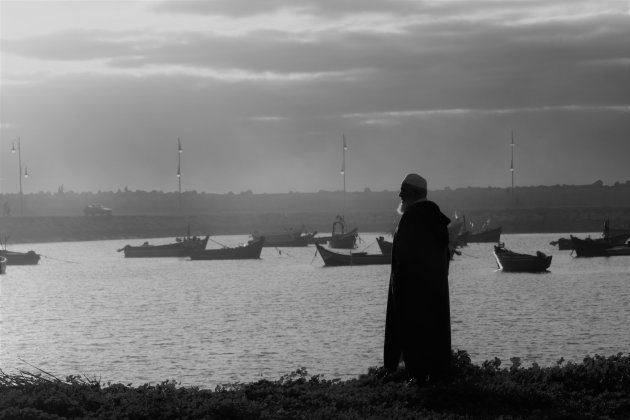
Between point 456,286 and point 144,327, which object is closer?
point 144,327

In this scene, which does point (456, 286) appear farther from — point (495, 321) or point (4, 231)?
point (4, 231)

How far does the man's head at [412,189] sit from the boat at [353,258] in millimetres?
55279

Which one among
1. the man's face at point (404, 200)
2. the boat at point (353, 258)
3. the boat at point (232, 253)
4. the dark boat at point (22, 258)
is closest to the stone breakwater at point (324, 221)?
the boat at point (232, 253)

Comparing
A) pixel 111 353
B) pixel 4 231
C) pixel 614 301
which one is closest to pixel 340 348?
pixel 111 353

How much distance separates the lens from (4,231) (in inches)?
4326

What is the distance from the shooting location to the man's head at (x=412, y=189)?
1112 cm

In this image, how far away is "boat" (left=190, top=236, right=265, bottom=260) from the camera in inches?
3137

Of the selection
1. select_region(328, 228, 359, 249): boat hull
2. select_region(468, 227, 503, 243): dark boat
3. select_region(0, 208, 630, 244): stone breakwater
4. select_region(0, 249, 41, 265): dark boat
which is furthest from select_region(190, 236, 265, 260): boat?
select_region(0, 208, 630, 244): stone breakwater

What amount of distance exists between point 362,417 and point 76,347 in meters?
21.5

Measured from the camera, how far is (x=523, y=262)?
2347 inches

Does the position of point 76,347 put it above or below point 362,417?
below

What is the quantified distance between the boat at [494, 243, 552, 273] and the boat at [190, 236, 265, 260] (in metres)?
25.4

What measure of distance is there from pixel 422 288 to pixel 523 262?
4983 cm

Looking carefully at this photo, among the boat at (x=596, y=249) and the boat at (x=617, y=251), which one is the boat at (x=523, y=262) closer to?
the boat at (x=596, y=249)
